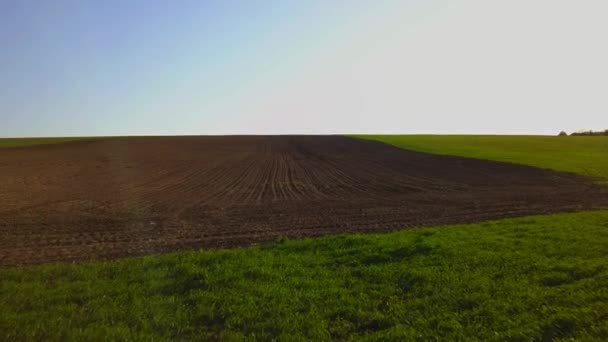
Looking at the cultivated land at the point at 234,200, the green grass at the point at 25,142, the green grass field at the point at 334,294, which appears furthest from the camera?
the green grass at the point at 25,142

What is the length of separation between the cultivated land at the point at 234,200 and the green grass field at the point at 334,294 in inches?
144

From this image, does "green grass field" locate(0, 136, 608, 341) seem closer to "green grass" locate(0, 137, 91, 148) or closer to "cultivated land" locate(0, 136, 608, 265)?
"cultivated land" locate(0, 136, 608, 265)

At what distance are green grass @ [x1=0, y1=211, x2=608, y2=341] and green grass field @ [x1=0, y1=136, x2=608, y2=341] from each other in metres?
0.02

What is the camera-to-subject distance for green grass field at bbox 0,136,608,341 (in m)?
6.23

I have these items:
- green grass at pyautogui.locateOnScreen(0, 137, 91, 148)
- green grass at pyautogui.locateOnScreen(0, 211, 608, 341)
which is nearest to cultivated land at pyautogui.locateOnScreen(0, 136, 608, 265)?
green grass at pyautogui.locateOnScreen(0, 211, 608, 341)

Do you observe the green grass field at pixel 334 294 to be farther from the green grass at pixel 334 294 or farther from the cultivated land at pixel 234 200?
the cultivated land at pixel 234 200

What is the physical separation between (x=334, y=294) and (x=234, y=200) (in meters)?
16.1

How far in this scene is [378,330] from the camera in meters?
6.37

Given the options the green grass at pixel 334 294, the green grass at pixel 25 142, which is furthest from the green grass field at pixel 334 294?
the green grass at pixel 25 142

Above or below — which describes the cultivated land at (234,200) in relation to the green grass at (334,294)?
below

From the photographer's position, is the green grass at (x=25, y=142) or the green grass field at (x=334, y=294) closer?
the green grass field at (x=334, y=294)

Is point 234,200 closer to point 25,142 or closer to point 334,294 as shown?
point 334,294

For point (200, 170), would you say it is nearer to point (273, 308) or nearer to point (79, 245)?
point (79, 245)

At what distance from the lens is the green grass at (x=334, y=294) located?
6.25 meters
